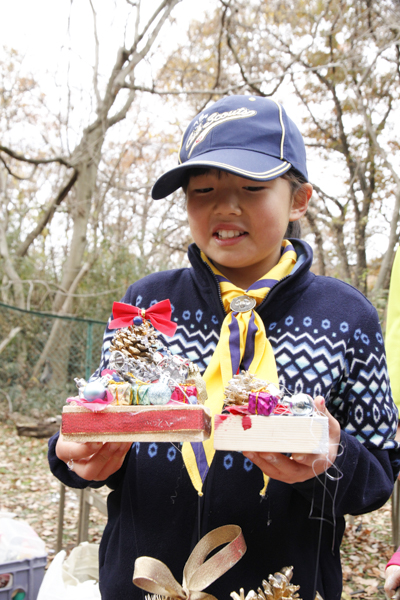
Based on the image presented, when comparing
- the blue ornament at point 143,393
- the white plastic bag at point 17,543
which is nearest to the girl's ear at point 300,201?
the blue ornament at point 143,393

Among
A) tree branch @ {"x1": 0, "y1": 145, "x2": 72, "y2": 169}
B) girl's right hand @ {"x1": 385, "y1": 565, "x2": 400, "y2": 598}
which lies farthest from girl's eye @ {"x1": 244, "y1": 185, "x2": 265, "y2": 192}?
tree branch @ {"x1": 0, "y1": 145, "x2": 72, "y2": 169}

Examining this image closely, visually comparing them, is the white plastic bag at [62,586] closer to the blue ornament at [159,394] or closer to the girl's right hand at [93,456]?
the girl's right hand at [93,456]

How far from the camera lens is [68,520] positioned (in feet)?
18.2

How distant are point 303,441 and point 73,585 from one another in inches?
101

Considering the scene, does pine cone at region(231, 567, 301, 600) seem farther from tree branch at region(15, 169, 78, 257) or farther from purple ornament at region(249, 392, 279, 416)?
tree branch at region(15, 169, 78, 257)

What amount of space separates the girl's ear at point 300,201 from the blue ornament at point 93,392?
0.88 m

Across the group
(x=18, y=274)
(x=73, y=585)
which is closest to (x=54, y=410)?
(x=18, y=274)

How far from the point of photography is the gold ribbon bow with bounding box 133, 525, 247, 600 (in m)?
1.24

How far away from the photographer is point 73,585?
10.0 feet

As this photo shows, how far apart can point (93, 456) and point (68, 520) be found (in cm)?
480

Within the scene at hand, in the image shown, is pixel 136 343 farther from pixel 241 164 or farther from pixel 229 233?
pixel 241 164

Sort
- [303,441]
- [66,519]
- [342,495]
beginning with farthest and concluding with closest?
1. [66,519]
2. [342,495]
3. [303,441]

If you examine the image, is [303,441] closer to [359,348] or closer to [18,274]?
[359,348]

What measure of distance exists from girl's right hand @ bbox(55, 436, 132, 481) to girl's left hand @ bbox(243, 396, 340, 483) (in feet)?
Answer: 1.20
